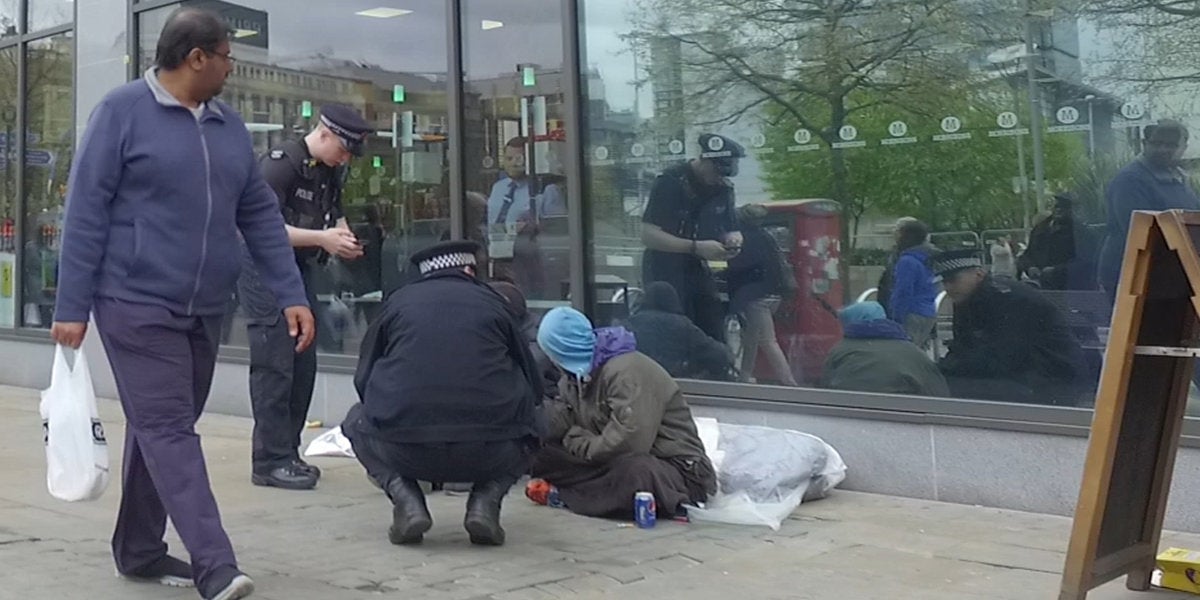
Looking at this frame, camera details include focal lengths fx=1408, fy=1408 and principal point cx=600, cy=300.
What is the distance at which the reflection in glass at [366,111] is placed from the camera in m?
8.63

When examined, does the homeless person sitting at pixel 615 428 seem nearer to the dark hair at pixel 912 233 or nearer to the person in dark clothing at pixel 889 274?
the person in dark clothing at pixel 889 274

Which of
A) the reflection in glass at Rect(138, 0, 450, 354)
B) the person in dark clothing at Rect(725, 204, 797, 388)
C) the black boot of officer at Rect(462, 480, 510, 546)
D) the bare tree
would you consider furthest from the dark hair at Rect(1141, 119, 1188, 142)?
the reflection in glass at Rect(138, 0, 450, 354)

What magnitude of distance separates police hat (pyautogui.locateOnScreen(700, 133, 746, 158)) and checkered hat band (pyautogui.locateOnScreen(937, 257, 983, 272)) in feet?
3.98

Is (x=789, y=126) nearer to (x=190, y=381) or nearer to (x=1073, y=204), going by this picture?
(x=1073, y=204)

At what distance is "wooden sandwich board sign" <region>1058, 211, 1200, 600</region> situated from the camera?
4051 mm

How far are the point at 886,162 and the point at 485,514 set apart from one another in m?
2.62

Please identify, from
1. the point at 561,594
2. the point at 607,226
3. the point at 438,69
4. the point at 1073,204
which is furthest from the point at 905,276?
the point at 438,69

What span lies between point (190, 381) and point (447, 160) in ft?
A: 13.9

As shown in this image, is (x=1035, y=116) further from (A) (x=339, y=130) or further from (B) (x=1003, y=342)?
(A) (x=339, y=130)

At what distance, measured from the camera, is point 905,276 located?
256 inches

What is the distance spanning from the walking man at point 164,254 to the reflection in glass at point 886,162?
10.6 feet

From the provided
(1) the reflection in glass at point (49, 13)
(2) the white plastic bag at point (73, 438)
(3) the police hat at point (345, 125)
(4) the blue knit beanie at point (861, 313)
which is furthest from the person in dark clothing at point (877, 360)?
(1) the reflection in glass at point (49, 13)

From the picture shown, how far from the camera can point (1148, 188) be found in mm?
5832

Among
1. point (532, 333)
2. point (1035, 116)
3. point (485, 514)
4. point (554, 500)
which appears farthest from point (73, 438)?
point (1035, 116)
